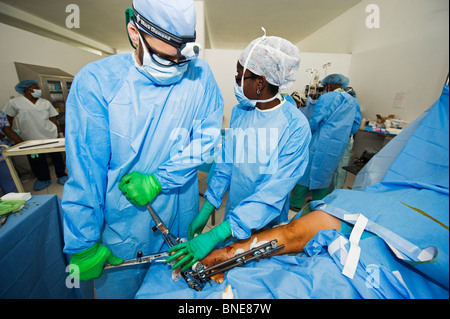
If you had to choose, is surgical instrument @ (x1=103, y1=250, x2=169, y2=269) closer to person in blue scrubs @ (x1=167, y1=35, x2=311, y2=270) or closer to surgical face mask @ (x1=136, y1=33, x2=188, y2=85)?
person in blue scrubs @ (x1=167, y1=35, x2=311, y2=270)

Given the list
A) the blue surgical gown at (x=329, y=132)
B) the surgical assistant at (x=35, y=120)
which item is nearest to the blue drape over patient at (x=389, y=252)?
the blue surgical gown at (x=329, y=132)

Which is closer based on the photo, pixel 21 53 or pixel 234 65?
pixel 234 65

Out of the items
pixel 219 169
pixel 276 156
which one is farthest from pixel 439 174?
pixel 219 169

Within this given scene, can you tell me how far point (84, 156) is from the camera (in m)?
0.66

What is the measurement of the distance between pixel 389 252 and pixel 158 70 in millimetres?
1191

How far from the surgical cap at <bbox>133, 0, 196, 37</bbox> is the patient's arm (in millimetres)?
1021

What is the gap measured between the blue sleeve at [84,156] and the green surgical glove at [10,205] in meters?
0.43

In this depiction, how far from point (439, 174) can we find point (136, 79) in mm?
1194

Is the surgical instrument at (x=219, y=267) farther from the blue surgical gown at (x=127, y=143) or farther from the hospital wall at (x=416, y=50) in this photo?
the hospital wall at (x=416, y=50)

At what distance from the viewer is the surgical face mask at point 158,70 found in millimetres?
681

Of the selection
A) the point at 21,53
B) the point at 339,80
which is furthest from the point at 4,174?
the point at 339,80

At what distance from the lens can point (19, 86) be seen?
2781 millimetres

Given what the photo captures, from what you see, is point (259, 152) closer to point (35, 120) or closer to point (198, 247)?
point (198, 247)
